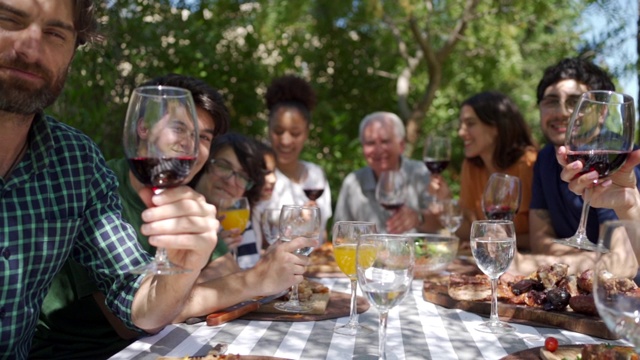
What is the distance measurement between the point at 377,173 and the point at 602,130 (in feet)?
11.0

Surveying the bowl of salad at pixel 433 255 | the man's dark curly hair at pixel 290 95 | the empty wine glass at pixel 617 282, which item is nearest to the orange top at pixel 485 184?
the bowl of salad at pixel 433 255

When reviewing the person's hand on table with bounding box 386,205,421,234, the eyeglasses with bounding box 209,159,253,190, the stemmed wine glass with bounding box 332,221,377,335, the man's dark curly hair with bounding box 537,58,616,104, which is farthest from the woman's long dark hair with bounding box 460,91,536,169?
the stemmed wine glass with bounding box 332,221,377,335

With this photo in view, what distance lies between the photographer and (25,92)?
1878mm

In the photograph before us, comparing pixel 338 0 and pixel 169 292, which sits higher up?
pixel 338 0

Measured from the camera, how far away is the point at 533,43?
10.5 m

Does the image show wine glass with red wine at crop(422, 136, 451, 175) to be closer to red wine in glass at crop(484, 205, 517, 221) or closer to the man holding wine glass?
red wine in glass at crop(484, 205, 517, 221)

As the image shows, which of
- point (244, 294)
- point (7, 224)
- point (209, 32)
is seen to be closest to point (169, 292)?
point (244, 294)

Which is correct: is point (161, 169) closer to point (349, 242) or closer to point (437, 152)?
point (349, 242)

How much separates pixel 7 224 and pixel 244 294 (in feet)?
2.62

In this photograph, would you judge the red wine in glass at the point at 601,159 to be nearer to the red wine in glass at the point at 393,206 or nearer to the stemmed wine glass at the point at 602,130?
the stemmed wine glass at the point at 602,130

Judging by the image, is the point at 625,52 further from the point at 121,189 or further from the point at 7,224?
the point at 7,224

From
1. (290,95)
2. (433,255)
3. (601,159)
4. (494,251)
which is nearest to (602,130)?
(601,159)

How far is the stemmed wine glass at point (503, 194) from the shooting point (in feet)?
9.70

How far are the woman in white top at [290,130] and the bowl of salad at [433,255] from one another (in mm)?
2250
